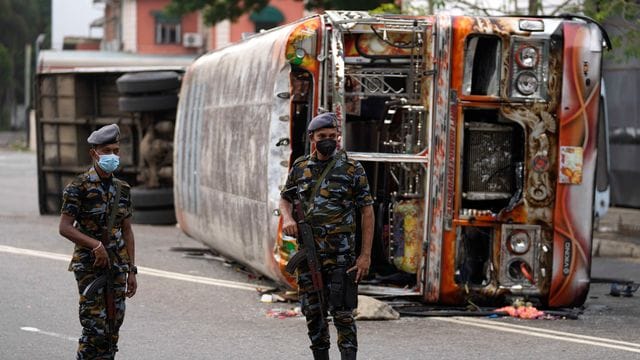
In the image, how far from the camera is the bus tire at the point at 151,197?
1989cm

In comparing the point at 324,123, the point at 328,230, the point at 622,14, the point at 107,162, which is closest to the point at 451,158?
the point at 324,123

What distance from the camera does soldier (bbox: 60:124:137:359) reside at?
294 inches

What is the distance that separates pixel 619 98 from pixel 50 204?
31.3 feet

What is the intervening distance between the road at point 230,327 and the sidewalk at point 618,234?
231 cm

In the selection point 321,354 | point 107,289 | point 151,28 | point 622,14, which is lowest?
point 321,354

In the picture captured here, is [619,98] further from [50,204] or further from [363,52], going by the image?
[363,52]

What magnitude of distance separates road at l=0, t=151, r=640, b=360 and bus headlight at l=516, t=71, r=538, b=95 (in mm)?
1948

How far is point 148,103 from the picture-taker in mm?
19328

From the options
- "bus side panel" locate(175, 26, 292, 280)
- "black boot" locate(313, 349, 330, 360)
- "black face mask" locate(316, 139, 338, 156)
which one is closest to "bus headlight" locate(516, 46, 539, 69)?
"bus side panel" locate(175, 26, 292, 280)

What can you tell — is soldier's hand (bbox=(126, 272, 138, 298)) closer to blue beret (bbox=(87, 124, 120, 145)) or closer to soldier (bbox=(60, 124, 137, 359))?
soldier (bbox=(60, 124, 137, 359))

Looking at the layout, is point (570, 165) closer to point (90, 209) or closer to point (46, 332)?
point (46, 332)

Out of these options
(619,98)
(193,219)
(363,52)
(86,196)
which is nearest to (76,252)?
(86,196)

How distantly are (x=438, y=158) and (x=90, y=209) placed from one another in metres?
4.45

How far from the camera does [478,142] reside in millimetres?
11625
